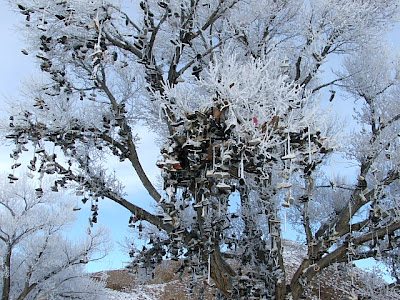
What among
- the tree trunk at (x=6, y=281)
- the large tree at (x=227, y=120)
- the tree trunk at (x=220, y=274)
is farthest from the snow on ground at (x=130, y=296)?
the tree trunk at (x=220, y=274)

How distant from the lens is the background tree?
1191 cm

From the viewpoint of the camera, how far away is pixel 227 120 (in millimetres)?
3830

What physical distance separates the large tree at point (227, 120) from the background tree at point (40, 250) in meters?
5.76

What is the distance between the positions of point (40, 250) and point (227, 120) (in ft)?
35.4

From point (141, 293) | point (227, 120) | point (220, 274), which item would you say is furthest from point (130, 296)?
point (227, 120)

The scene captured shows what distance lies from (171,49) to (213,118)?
4748 mm

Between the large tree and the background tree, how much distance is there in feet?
18.9

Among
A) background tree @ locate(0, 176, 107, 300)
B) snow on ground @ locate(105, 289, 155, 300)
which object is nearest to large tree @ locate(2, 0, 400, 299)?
background tree @ locate(0, 176, 107, 300)

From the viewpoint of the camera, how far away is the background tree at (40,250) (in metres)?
11.9

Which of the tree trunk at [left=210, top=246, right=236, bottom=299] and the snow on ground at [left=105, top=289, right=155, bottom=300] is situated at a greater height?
the snow on ground at [left=105, top=289, right=155, bottom=300]

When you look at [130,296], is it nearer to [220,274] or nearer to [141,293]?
[141,293]

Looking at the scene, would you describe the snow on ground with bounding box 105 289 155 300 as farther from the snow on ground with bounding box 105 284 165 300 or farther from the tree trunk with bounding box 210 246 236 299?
the tree trunk with bounding box 210 246 236 299

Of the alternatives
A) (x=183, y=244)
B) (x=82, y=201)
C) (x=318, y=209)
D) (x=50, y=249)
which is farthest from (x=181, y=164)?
(x=50, y=249)

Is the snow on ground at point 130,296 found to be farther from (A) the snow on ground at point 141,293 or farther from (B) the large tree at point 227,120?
(B) the large tree at point 227,120
